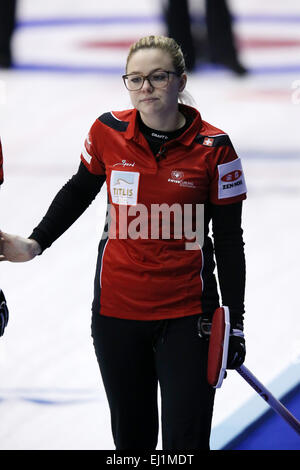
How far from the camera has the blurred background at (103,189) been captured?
135 inches

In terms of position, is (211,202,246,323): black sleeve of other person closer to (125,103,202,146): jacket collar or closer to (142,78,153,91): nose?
(125,103,202,146): jacket collar

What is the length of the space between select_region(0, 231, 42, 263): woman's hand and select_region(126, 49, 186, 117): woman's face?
0.53 m

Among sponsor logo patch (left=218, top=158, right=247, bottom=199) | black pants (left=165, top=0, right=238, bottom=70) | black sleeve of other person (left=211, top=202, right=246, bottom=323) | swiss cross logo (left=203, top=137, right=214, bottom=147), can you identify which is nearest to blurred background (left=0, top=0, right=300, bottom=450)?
black pants (left=165, top=0, right=238, bottom=70)

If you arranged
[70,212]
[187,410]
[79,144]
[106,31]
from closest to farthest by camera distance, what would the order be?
[187,410], [70,212], [79,144], [106,31]

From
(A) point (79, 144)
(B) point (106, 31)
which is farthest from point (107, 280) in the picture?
(B) point (106, 31)

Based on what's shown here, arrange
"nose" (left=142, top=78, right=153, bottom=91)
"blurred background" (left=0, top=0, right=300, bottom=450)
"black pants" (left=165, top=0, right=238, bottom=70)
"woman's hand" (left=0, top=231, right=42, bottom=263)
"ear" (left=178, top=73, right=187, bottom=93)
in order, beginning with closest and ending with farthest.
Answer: "nose" (left=142, top=78, right=153, bottom=91)
"ear" (left=178, top=73, right=187, bottom=93)
"woman's hand" (left=0, top=231, right=42, bottom=263)
"blurred background" (left=0, top=0, right=300, bottom=450)
"black pants" (left=165, top=0, right=238, bottom=70)

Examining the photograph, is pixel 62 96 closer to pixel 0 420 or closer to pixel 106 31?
pixel 106 31

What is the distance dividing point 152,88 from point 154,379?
833 mm

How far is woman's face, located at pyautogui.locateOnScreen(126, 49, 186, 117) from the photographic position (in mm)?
2445

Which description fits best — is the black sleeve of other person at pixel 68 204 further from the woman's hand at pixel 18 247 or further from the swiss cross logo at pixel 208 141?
the swiss cross logo at pixel 208 141

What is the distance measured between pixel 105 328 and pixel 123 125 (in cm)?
58

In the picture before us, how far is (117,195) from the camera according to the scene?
8.13ft

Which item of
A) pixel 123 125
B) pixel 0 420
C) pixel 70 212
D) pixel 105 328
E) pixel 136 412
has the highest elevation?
pixel 123 125

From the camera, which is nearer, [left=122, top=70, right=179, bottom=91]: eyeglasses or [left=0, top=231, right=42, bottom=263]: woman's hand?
[left=122, top=70, right=179, bottom=91]: eyeglasses
